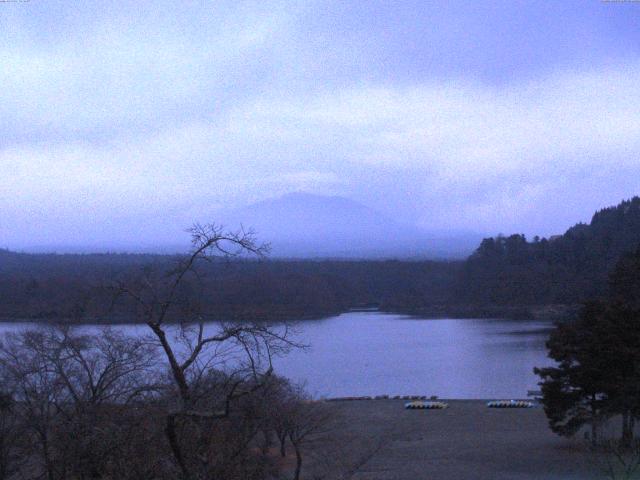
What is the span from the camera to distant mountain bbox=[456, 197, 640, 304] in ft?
145

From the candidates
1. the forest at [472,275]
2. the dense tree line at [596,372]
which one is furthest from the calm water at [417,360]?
the dense tree line at [596,372]

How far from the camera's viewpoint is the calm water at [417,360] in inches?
788

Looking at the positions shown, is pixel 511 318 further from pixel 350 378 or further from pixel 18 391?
pixel 18 391

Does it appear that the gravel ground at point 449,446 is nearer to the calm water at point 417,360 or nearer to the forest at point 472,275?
the calm water at point 417,360

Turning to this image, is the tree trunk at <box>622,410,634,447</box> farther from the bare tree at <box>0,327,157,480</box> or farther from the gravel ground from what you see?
the bare tree at <box>0,327,157,480</box>

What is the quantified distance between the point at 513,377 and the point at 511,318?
72.0ft

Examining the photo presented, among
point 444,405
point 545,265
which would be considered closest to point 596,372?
point 444,405

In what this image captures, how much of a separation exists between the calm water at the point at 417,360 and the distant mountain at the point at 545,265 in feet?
26.6

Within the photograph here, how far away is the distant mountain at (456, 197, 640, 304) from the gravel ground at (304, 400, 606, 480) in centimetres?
2642

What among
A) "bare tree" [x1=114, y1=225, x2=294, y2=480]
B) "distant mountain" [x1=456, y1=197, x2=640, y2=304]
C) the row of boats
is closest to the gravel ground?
the row of boats

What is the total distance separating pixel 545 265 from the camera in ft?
155

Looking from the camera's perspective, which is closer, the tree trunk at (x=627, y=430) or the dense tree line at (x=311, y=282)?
the tree trunk at (x=627, y=430)

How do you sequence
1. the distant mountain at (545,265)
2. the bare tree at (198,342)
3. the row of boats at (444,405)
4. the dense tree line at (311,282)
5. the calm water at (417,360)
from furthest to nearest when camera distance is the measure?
the distant mountain at (545,265)
the dense tree line at (311,282)
the calm water at (417,360)
the row of boats at (444,405)
the bare tree at (198,342)

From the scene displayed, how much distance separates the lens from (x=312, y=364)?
22828 mm
